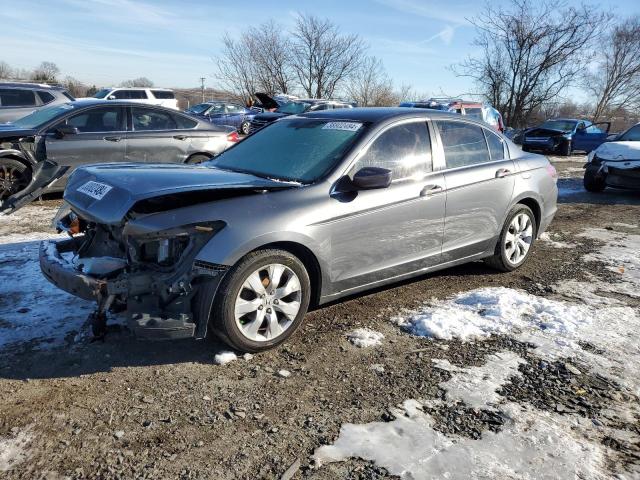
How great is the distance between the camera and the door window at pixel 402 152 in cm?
414

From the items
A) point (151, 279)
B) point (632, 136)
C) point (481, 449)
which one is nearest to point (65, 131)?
point (151, 279)

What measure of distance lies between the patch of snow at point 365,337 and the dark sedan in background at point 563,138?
724 inches

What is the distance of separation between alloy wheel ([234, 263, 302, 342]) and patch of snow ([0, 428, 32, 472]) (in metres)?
1.29

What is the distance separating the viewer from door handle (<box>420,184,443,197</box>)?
14.2 feet

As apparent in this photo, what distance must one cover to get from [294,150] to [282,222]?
1.08 m

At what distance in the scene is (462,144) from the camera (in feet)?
16.1

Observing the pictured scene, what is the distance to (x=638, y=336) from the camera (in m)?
3.96

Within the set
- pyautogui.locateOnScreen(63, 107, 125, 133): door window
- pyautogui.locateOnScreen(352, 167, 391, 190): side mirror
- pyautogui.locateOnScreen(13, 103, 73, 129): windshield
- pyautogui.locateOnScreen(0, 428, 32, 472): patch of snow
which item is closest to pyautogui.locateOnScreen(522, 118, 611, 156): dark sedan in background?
pyautogui.locateOnScreen(63, 107, 125, 133): door window

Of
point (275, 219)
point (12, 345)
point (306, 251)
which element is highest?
point (275, 219)

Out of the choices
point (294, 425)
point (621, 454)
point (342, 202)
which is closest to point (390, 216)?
point (342, 202)

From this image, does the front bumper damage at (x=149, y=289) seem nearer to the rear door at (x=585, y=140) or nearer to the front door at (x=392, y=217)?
the front door at (x=392, y=217)

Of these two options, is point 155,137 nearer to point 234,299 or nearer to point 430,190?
point 430,190

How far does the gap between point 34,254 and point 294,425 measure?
151 inches

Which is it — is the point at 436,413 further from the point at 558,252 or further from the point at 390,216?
the point at 558,252
